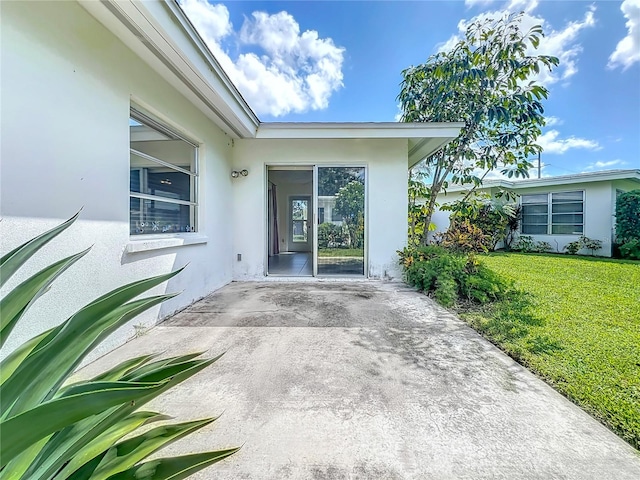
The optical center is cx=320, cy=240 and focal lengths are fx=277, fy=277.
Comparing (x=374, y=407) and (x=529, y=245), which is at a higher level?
(x=529, y=245)

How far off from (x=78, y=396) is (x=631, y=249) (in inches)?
490

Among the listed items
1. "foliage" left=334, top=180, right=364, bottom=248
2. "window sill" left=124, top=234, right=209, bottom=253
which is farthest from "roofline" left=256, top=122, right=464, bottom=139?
"window sill" left=124, top=234, right=209, bottom=253

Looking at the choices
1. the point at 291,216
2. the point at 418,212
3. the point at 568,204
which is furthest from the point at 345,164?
the point at 568,204

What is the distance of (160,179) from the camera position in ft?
11.7

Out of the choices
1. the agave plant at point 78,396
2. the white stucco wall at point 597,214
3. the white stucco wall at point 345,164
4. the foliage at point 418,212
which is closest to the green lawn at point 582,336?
the foliage at point 418,212

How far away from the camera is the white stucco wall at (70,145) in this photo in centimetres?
181

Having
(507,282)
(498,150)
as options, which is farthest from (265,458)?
(498,150)

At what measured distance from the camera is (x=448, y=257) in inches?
187

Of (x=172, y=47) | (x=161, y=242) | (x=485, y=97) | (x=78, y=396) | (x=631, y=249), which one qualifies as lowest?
(x=631, y=249)

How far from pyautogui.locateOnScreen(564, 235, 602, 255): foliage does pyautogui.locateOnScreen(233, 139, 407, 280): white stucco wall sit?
809 centimetres

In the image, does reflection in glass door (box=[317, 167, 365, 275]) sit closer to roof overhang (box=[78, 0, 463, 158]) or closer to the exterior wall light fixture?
roof overhang (box=[78, 0, 463, 158])

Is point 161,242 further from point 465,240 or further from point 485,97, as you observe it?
point 485,97

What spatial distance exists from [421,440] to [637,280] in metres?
6.84

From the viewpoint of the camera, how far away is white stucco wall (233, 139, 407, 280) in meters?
5.53
